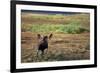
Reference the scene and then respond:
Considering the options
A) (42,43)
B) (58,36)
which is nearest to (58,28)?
(58,36)

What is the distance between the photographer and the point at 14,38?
1.75 metres

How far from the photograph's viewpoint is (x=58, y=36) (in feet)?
6.31

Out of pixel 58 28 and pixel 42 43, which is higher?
pixel 58 28

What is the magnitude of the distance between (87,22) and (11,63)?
2.91ft

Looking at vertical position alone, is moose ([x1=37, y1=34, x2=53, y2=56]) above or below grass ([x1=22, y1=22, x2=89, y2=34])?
below

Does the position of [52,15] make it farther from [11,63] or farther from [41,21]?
[11,63]

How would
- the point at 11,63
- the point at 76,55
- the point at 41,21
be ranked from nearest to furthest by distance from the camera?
the point at 11,63 < the point at 41,21 < the point at 76,55

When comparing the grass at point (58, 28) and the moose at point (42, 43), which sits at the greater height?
the grass at point (58, 28)

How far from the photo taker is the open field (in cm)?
182

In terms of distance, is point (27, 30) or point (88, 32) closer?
point (27, 30)

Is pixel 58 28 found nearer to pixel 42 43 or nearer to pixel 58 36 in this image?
pixel 58 36

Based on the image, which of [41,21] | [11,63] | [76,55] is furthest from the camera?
[76,55]

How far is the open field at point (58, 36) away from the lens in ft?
5.98

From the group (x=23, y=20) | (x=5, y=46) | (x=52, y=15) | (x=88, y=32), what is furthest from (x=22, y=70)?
(x=88, y=32)
